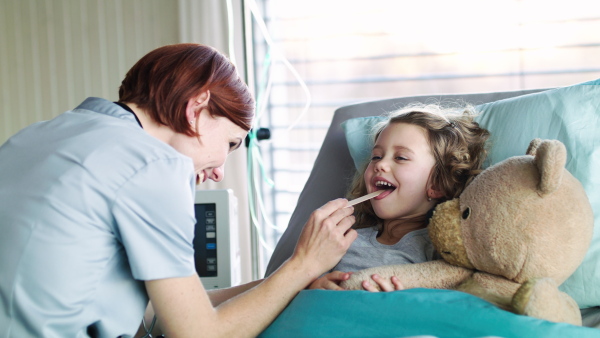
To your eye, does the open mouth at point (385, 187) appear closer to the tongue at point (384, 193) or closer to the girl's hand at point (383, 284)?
the tongue at point (384, 193)

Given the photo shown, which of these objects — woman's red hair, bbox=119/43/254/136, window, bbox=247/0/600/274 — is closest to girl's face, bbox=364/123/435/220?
woman's red hair, bbox=119/43/254/136

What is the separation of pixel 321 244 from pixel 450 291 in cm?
31

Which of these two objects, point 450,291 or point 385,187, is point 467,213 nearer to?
point 450,291

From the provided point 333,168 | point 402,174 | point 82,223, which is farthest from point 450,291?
point 333,168

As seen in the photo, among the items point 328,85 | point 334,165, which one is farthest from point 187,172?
point 328,85

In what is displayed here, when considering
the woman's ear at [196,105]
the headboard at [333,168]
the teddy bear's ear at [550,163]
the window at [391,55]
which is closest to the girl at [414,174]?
the headboard at [333,168]

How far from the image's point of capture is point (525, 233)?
3.39ft

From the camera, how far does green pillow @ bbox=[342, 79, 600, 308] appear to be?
1235 mm

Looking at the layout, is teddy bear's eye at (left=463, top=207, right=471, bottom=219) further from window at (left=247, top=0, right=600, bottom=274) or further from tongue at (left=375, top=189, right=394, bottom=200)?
window at (left=247, top=0, right=600, bottom=274)

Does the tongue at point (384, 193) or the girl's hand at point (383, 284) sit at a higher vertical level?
the tongue at point (384, 193)

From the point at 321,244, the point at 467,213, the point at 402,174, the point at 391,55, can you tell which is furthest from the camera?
the point at 391,55

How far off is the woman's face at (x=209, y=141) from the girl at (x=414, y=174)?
13.8 inches

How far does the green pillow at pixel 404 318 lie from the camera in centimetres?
91

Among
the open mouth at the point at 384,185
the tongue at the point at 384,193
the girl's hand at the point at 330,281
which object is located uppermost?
the open mouth at the point at 384,185
